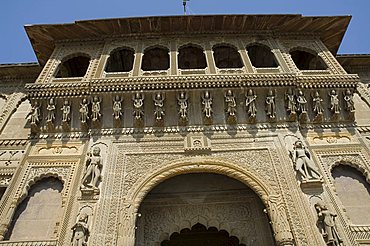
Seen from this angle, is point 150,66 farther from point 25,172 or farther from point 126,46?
point 25,172

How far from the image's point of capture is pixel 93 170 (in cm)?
722

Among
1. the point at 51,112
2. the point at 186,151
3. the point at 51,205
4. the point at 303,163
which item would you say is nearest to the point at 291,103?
the point at 303,163

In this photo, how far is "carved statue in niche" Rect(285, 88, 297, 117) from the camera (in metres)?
8.29

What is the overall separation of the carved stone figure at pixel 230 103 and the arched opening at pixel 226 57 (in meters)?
3.09

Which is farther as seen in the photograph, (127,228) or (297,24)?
(297,24)

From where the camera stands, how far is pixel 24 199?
7.24 m

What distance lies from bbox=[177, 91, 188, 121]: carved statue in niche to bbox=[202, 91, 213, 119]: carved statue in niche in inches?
17.3

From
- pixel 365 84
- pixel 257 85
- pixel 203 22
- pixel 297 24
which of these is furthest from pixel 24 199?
pixel 365 84

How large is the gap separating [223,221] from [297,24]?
6.45m

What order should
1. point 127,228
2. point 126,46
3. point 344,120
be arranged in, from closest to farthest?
point 127,228 < point 344,120 < point 126,46

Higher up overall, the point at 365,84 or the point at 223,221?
the point at 365,84

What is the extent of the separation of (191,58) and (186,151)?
184 inches

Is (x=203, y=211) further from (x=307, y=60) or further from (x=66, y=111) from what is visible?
(x=307, y=60)

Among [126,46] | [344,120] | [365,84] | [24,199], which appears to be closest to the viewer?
[24,199]
